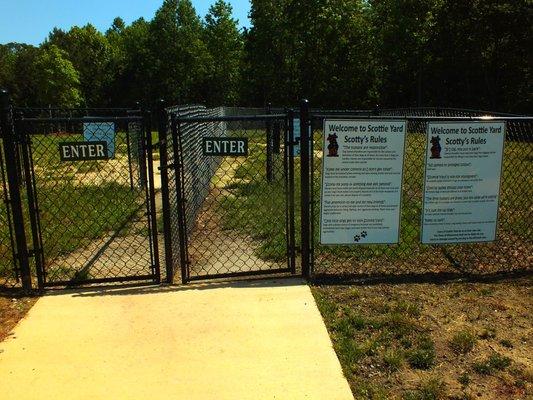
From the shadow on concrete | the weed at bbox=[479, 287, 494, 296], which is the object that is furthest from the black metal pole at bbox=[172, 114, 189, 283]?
the weed at bbox=[479, 287, 494, 296]

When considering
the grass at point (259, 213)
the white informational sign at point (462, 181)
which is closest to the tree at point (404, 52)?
the grass at point (259, 213)

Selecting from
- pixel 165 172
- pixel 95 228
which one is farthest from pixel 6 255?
pixel 165 172

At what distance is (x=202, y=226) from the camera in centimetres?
735

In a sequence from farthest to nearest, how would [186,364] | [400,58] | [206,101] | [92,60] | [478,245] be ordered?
[92,60], [206,101], [400,58], [478,245], [186,364]

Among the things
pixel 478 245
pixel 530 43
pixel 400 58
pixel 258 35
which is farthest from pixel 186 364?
pixel 258 35

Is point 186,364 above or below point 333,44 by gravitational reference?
below

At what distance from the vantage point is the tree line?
29.3 metres

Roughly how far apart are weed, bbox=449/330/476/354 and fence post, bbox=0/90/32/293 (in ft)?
12.1

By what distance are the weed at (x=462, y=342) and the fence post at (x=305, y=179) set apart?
1.62m

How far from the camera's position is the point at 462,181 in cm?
504

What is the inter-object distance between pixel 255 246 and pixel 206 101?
46503mm

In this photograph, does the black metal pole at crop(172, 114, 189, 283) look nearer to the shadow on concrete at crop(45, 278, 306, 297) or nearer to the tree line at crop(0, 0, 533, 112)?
the shadow on concrete at crop(45, 278, 306, 297)

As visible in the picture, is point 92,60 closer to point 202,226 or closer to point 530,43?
point 530,43

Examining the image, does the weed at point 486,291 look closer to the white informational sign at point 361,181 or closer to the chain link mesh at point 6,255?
the white informational sign at point 361,181
